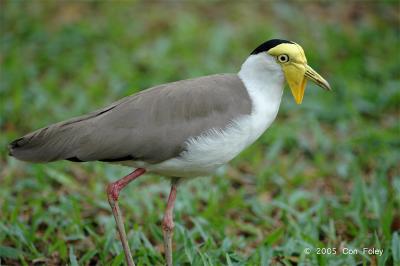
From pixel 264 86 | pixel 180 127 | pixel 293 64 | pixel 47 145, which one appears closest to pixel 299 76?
pixel 293 64

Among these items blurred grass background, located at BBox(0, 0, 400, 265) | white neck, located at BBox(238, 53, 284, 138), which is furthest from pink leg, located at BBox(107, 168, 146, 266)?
white neck, located at BBox(238, 53, 284, 138)

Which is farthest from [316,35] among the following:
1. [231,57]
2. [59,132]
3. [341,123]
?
[59,132]

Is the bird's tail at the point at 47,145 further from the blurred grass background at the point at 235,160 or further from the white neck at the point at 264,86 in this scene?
the white neck at the point at 264,86

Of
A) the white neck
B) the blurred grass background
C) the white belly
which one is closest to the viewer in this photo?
the white belly

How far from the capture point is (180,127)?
13.1 feet

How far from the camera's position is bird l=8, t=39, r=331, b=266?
3.95 metres

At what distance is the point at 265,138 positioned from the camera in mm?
6500

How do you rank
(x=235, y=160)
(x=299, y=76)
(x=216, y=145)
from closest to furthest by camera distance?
(x=216, y=145)
(x=299, y=76)
(x=235, y=160)

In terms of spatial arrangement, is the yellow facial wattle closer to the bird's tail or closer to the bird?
the bird

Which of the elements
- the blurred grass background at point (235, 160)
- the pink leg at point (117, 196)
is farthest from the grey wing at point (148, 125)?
the blurred grass background at point (235, 160)

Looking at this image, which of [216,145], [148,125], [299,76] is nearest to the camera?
[216,145]

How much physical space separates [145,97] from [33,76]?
140 inches

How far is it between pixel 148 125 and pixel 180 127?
0.69 feet

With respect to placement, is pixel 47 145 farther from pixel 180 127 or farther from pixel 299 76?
pixel 299 76
